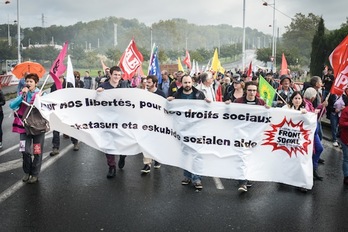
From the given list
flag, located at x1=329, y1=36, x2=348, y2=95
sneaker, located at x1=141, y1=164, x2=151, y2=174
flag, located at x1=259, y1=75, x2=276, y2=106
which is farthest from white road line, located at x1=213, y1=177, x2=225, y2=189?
flag, located at x1=329, y1=36, x2=348, y2=95

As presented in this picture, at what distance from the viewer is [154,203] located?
214 inches

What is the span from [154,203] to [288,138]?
2273 mm

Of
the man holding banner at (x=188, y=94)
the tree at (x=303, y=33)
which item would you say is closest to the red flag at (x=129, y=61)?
the man holding banner at (x=188, y=94)

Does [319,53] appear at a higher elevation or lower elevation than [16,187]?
higher

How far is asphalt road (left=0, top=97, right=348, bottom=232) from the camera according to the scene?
4750mm

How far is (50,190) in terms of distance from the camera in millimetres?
5918

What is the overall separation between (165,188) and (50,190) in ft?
5.66

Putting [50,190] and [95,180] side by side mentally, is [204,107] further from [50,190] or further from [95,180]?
[50,190]

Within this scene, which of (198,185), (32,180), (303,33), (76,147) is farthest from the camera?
(303,33)

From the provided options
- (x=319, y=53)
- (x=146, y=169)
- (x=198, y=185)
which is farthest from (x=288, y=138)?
(x=319, y=53)

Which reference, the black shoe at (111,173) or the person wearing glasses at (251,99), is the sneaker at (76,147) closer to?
the black shoe at (111,173)

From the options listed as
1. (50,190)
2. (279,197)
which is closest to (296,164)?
(279,197)

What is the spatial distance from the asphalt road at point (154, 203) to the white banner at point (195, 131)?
403 mm

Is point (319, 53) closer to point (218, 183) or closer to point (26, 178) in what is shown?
point (218, 183)
